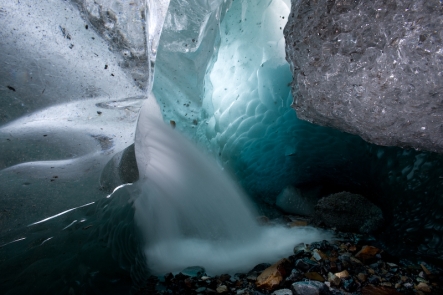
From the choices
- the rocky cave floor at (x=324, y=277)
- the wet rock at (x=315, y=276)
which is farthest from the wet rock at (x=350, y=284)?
the wet rock at (x=315, y=276)

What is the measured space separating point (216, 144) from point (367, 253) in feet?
5.04

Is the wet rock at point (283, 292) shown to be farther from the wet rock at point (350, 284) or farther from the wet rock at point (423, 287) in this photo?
the wet rock at point (423, 287)

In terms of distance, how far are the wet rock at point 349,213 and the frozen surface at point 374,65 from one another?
1.08 m

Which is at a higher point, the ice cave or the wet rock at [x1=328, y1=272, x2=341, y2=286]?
the ice cave

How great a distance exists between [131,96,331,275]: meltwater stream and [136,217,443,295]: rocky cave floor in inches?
10.4

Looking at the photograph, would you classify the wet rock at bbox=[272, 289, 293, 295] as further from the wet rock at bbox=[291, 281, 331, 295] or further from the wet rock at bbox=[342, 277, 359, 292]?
the wet rock at bbox=[342, 277, 359, 292]

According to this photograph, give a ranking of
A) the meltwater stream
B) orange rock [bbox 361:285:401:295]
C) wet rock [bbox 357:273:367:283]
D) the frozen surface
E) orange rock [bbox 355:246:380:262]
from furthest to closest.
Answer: the meltwater stream → orange rock [bbox 355:246:380:262] → wet rock [bbox 357:273:367:283] → orange rock [bbox 361:285:401:295] → the frozen surface

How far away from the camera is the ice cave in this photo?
1215mm

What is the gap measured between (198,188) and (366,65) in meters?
1.66

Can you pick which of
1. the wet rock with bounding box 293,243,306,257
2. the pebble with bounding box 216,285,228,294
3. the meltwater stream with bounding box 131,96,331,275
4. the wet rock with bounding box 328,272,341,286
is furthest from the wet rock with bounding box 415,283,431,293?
the pebble with bounding box 216,285,228,294

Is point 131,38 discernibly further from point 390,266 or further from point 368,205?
point 368,205

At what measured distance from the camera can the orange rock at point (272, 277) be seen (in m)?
1.48

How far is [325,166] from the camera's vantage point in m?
2.50

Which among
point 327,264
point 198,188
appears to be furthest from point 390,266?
point 198,188
